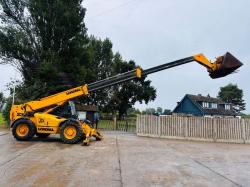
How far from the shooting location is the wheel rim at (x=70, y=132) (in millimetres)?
12398

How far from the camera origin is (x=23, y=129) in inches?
514

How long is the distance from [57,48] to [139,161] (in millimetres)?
20336

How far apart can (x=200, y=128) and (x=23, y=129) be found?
9890mm

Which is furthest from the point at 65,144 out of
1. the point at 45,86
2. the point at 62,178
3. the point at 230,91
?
the point at 230,91

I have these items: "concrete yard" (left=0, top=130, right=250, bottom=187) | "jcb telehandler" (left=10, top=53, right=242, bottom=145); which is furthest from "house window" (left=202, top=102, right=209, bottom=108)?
"concrete yard" (left=0, top=130, right=250, bottom=187)

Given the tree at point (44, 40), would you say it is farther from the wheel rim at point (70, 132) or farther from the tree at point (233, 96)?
the tree at point (233, 96)

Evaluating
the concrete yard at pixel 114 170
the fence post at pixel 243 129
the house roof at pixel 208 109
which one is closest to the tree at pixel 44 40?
the fence post at pixel 243 129

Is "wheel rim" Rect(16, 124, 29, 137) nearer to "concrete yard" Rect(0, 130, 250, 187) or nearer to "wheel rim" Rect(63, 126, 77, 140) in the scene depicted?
"wheel rim" Rect(63, 126, 77, 140)

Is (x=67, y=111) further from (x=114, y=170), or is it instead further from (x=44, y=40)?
(x=44, y=40)

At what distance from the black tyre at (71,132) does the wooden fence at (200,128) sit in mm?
6434

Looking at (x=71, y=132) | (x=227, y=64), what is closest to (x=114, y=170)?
(x=71, y=132)

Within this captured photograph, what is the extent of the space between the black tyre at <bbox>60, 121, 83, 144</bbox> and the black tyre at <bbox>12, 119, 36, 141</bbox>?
5.07 feet

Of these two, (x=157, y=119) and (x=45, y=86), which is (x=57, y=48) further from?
(x=157, y=119)

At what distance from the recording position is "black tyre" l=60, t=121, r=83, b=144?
1227 cm
